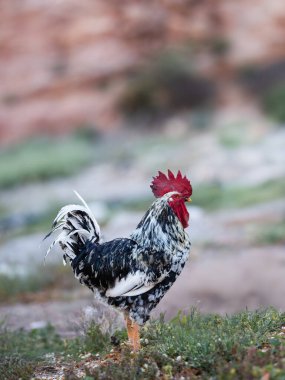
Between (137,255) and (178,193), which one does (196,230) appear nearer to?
(178,193)

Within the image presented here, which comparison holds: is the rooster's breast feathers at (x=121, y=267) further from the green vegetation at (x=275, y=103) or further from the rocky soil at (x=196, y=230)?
the green vegetation at (x=275, y=103)

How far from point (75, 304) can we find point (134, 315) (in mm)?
5070

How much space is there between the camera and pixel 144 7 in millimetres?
30562

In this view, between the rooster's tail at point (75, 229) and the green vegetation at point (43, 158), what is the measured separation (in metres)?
16.9

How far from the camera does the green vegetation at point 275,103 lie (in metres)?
25.9

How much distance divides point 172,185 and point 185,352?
135cm

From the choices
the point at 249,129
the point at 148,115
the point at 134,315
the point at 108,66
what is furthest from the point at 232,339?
the point at 108,66

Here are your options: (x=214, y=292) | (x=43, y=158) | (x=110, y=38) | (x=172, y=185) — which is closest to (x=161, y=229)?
(x=172, y=185)

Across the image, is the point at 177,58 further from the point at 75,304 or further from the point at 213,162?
the point at 75,304

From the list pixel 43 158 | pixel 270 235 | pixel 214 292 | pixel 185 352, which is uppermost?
pixel 43 158

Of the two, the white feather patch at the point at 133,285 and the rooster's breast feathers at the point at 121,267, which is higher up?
the rooster's breast feathers at the point at 121,267

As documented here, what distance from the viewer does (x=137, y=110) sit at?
28797 millimetres

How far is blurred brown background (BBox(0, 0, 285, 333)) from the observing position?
744 inches

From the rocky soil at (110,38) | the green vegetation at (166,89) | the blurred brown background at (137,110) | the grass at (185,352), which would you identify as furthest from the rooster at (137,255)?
the rocky soil at (110,38)
